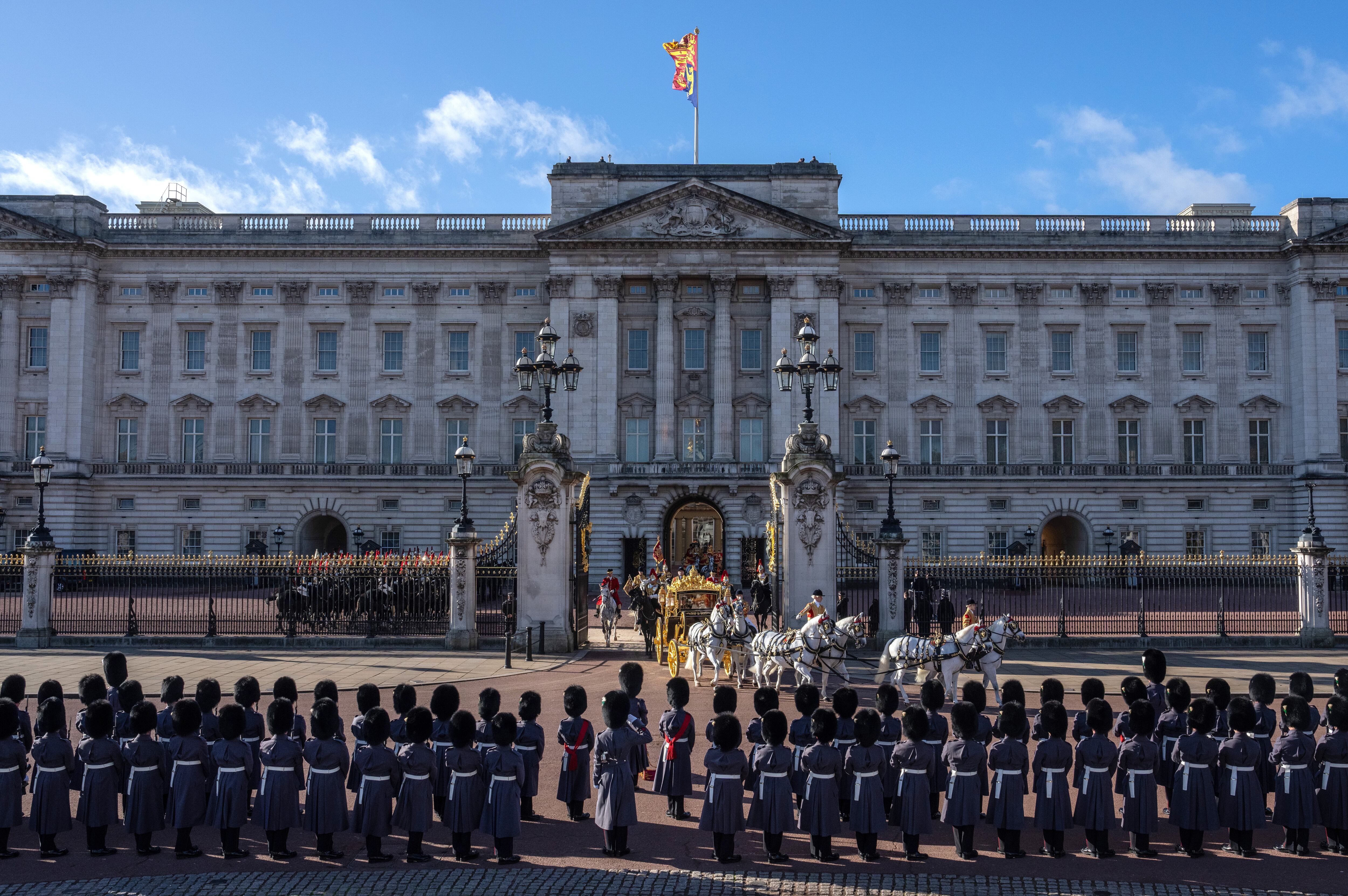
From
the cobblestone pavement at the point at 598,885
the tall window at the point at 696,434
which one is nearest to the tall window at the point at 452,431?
the tall window at the point at 696,434

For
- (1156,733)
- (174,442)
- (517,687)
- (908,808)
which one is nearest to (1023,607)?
(517,687)

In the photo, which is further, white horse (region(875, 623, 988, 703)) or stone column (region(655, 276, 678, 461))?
stone column (region(655, 276, 678, 461))

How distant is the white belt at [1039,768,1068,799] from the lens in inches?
361

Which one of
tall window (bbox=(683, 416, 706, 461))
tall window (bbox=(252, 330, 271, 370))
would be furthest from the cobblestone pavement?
tall window (bbox=(252, 330, 271, 370))

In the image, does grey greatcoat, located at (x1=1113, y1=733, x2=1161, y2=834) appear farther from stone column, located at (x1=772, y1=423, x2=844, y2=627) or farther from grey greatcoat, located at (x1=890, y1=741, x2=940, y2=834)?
stone column, located at (x1=772, y1=423, x2=844, y2=627)

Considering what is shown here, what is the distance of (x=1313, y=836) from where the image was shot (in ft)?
32.7

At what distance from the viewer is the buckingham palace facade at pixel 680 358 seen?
149ft

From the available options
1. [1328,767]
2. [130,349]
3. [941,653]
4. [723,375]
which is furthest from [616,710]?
[130,349]

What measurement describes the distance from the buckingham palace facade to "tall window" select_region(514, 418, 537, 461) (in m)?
0.11

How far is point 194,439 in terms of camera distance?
4731cm

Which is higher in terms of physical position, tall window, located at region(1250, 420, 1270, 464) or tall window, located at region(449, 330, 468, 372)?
tall window, located at region(449, 330, 468, 372)

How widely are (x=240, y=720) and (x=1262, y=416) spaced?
49033 mm

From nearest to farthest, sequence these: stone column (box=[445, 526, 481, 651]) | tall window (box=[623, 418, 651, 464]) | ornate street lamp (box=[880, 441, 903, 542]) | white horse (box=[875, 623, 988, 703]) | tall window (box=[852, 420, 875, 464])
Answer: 1. white horse (box=[875, 623, 988, 703])
2. ornate street lamp (box=[880, 441, 903, 542])
3. stone column (box=[445, 526, 481, 651])
4. tall window (box=[623, 418, 651, 464])
5. tall window (box=[852, 420, 875, 464])

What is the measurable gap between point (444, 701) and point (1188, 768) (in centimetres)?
704
